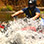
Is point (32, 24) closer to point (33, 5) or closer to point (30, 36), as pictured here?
point (30, 36)

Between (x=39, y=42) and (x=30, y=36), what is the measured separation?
0.13 m

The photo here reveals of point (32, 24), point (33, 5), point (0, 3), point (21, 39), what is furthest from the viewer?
point (0, 3)

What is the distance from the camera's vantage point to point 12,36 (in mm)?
1864

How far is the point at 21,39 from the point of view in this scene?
1810mm

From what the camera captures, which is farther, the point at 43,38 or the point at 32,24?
the point at 32,24

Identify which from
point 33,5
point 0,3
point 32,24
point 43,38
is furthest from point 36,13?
point 0,3

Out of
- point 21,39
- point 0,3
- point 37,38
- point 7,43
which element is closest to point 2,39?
point 7,43

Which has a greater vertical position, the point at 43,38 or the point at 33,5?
the point at 43,38

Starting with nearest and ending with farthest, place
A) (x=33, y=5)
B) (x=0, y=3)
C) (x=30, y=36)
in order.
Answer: (x=30, y=36), (x=33, y=5), (x=0, y=3)

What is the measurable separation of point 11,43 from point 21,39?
0.32ft

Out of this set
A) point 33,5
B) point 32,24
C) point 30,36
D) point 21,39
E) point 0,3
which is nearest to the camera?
point 21,39

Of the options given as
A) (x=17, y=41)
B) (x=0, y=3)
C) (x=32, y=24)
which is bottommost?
(x=0, y=3)

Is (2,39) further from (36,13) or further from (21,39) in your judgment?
(36,13)

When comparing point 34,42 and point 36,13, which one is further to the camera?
point 36,13
